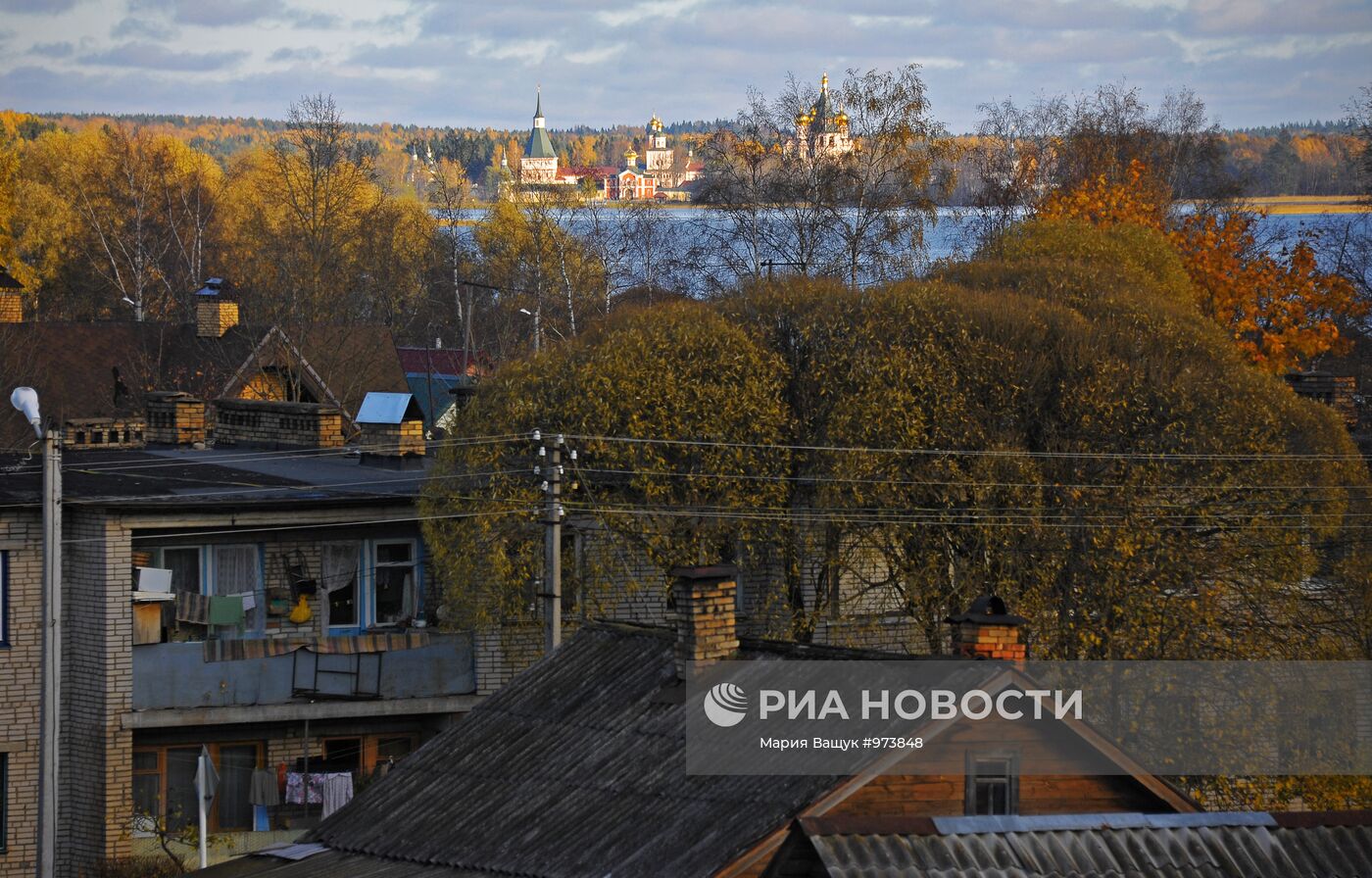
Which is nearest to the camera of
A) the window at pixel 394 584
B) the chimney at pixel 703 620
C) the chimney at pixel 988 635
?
the chimney at pixel 988 635

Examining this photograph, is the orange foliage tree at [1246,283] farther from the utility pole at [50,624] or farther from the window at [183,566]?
the utility pole at [50,624]

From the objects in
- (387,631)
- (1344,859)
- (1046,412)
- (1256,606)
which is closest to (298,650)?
(387,631)

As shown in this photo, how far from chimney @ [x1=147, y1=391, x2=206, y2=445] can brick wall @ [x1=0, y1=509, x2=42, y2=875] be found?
348 inches

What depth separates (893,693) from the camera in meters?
18.8

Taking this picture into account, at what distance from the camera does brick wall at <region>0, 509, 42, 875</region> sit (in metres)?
29.7

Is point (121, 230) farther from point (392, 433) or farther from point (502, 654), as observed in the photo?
point (502, 654)

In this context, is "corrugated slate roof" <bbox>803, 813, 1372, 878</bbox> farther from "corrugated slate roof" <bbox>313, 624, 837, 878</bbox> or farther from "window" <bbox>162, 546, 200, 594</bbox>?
"window" <bbox>162, 546, 200, 594</bbox>

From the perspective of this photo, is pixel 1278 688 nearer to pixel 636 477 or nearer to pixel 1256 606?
pixel 1256 606

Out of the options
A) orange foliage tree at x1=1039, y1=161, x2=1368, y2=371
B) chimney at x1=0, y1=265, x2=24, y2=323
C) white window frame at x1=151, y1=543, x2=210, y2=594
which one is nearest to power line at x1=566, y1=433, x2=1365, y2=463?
white window frame at x1=151, y1=543, x2=210, y2=594

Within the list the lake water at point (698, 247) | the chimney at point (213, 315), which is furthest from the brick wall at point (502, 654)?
the chimney at point (213, 315)

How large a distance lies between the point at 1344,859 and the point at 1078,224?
27828 millimetres

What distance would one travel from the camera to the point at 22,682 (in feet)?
98.8

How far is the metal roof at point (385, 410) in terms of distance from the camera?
3584cm

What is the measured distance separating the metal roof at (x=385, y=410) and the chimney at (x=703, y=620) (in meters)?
15.9
